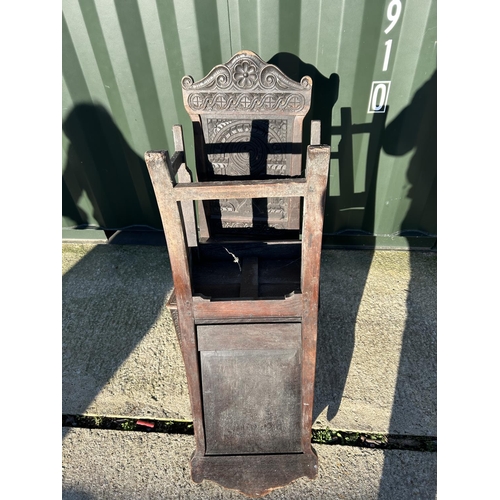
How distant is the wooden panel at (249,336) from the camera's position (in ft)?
5.40

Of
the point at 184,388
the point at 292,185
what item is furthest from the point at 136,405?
the point at 292,185

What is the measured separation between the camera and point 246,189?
1354 millimetres

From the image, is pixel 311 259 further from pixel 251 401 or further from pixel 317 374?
pixel 317 374

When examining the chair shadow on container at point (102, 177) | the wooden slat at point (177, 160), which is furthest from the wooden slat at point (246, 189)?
the chair shadow on container at point (102, 177)

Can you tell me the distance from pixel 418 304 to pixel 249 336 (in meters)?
1.73

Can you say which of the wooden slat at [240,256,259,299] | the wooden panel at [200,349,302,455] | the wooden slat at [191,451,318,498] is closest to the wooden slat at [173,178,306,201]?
the wooden slat at [240,256,259,299]

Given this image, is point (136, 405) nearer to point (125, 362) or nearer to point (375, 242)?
point (125, 362)

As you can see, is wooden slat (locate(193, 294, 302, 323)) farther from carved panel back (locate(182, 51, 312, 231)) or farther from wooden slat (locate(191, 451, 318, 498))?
carved panel back (locate(182, 51, 312, 231))

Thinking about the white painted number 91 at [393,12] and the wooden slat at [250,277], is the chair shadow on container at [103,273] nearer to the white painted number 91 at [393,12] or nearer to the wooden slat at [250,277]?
the wooden slat at [250,277]

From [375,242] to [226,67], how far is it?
2093mm

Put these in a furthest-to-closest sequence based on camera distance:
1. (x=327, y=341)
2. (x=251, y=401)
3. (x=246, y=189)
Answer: (x=327, y=341), (x=251, y=401), (x=246, y=189)

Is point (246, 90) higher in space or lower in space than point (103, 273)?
higher

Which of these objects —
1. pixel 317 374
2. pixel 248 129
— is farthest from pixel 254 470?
pixel 248 129

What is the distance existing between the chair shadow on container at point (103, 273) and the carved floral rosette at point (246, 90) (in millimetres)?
1132
